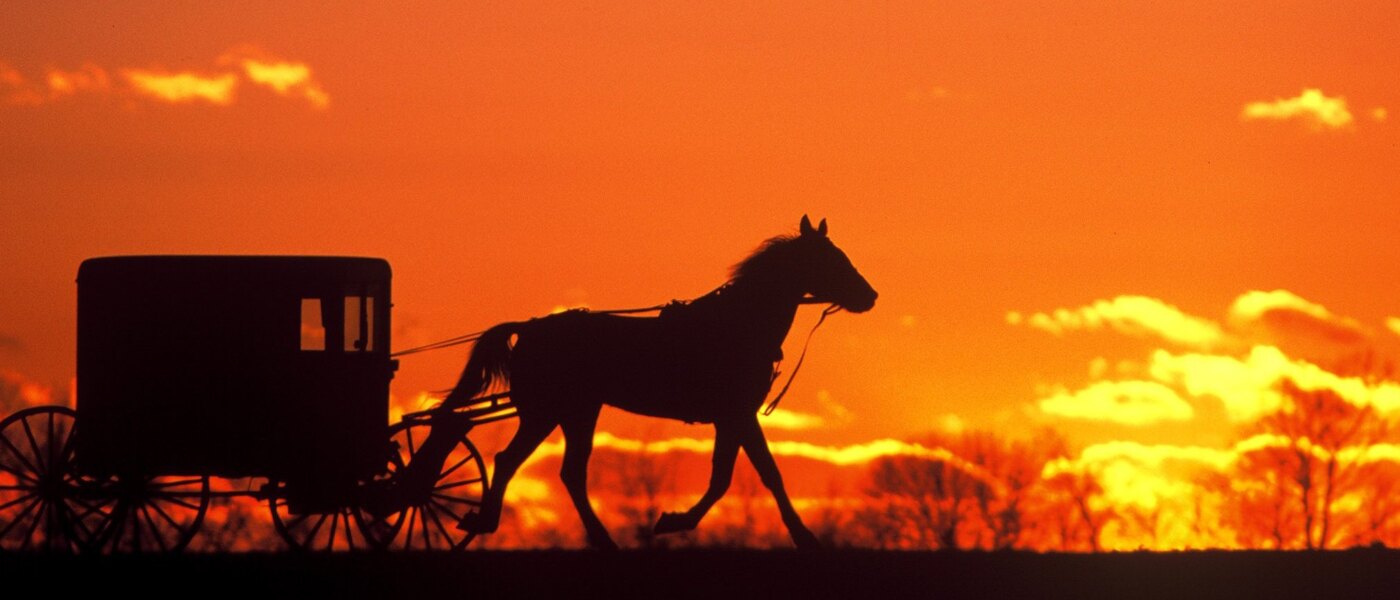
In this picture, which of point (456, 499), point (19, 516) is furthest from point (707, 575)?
point (19, 516)

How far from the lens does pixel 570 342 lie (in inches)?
782

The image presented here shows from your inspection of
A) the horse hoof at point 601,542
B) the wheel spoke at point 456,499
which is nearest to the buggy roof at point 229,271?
the wheel spoke at point 456,499

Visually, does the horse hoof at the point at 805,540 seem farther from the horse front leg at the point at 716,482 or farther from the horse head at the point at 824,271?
the horse head at the point at 824,271

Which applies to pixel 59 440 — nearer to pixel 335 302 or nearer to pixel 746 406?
pixel 335 302

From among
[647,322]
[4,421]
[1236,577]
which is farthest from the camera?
[647,322]

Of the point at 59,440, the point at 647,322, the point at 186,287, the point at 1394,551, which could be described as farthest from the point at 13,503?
the point at 1394,551

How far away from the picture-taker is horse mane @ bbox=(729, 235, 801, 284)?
19734mm

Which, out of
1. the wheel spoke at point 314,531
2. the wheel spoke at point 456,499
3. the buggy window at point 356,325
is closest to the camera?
the buggy window at point 356,325

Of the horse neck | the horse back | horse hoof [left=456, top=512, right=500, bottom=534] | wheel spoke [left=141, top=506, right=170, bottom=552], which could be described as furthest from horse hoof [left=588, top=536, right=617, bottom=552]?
wheel spoke [left=141, top=506, right=170, bottom=552]

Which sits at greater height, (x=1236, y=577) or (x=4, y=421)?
(x=4, y=421)

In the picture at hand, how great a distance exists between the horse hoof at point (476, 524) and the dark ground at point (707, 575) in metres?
1.17

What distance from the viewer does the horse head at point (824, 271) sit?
19.8 m

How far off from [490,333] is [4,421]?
4.43m

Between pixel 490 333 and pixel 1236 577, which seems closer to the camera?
pixel 1236 577
